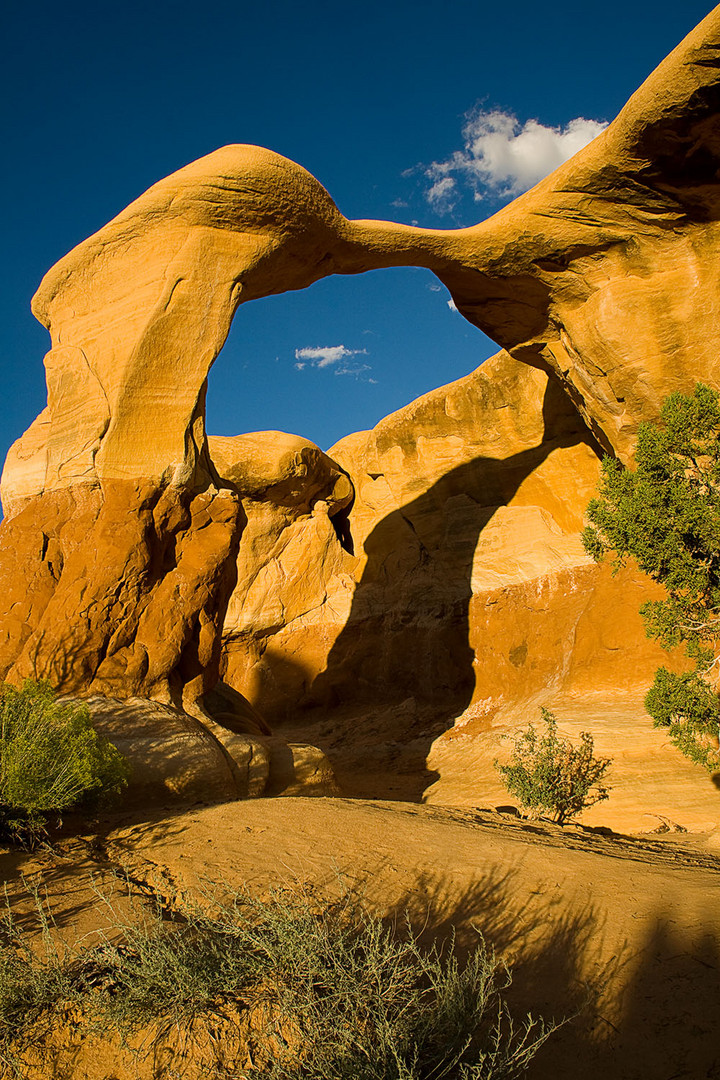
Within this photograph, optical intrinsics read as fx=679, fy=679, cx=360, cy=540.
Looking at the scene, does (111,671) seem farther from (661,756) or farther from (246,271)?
(661,756)

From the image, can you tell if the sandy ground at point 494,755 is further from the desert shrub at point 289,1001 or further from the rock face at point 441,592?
the desert shrub at point 289,1001

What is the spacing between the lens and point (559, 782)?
8.43 metres

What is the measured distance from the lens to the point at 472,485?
704 inches

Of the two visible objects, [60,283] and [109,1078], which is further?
[60,283]

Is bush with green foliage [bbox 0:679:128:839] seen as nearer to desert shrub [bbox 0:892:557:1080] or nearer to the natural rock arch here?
the natural rock arch

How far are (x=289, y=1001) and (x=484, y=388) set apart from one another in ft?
54.2

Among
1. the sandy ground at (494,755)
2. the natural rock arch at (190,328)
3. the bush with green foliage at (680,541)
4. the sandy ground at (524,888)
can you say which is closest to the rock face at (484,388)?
the natural rock arch at (190,328)

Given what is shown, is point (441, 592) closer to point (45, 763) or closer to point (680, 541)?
point (680, 541)

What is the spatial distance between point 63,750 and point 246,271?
6605 mm

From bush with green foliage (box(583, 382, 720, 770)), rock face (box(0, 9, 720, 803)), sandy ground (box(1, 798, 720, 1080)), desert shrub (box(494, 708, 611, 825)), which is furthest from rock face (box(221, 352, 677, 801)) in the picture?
sandy ground (box(1, 798, 720, 1080))

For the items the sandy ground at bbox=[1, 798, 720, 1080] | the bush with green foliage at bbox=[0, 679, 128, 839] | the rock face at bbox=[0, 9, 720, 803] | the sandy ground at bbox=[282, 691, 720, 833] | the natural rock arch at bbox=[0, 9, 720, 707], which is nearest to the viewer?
the sandy ground at bbox=[1, 798, 720, 1080]

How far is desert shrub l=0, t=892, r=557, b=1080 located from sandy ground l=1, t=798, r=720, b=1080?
14.5 inches

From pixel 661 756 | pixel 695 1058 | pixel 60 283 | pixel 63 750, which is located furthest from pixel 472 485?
pixel 695 1058

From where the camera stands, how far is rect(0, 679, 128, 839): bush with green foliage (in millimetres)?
4492
